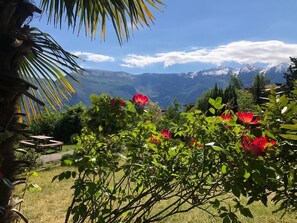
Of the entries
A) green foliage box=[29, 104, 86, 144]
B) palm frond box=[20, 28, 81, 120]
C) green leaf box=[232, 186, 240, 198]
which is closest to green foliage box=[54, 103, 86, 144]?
green foliage box=[29, 104, 86, 144]

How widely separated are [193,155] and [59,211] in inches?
218

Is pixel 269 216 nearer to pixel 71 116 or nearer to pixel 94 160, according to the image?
pixel 94 160

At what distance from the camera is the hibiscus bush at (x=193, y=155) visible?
169cm

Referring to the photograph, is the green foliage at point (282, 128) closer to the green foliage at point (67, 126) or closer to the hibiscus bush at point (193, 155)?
the hibiscus bush at point (193, 155)

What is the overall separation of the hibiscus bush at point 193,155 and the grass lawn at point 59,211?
12.6 ft

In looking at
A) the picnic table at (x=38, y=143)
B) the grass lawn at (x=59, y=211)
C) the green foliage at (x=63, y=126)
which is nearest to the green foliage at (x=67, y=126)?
the green foliage at (x=63, y=126)

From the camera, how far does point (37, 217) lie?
6.41m

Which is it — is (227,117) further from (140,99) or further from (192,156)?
(140,99)

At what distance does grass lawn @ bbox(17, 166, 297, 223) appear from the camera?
19.5 ft

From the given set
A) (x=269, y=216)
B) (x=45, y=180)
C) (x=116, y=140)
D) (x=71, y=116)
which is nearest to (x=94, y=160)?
(x=116, y=140)

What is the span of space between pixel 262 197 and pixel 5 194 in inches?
65.5

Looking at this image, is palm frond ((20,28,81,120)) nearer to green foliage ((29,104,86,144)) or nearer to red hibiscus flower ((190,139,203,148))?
red hibiscus flower ((190,139,203,148))

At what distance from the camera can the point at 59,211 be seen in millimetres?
6891

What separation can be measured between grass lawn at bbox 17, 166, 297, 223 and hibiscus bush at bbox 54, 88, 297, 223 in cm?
384
